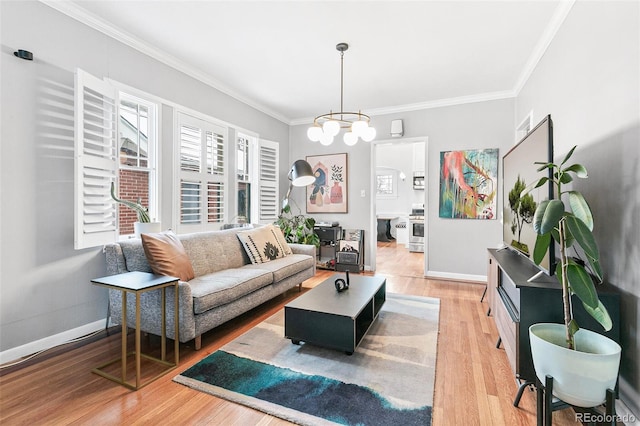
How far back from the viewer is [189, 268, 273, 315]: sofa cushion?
7.73ft

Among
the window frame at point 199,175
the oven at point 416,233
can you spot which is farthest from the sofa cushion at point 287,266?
the oven at point 416,233

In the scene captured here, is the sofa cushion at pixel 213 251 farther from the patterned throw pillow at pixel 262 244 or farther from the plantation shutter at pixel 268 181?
the plantation shutter at pixel 268 181

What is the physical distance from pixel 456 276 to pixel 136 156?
4.57 metres

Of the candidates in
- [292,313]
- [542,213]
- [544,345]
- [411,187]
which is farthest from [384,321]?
[411,187]

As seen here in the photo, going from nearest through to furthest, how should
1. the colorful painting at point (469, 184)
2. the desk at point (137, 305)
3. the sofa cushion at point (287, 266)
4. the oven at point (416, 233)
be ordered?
the desk at point (137, 305) → the sofa cushion at point (287, 266) → the colorful painting at point (469, 184) → the oven at point (416, 233)

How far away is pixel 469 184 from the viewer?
4.58 meters

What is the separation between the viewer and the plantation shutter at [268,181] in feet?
16.6

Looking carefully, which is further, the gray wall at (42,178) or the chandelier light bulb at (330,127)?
the chandelier light bulb at (330,127)

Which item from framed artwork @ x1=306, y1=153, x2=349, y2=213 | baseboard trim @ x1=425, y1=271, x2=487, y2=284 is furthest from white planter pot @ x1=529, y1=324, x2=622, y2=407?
framed artwork @ x1=306, y1=153, x2=349, y2=213

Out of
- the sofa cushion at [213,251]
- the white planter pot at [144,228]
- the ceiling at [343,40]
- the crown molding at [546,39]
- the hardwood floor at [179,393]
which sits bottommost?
the hardwood floor at [179,393]

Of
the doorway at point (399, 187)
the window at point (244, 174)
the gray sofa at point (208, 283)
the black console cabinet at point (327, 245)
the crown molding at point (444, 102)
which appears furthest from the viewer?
the doorway at point (399, 187)

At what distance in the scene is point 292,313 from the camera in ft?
7.86

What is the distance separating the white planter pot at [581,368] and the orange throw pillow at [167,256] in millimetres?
2504

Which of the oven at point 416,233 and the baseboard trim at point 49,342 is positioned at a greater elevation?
the oven at point 416,233
